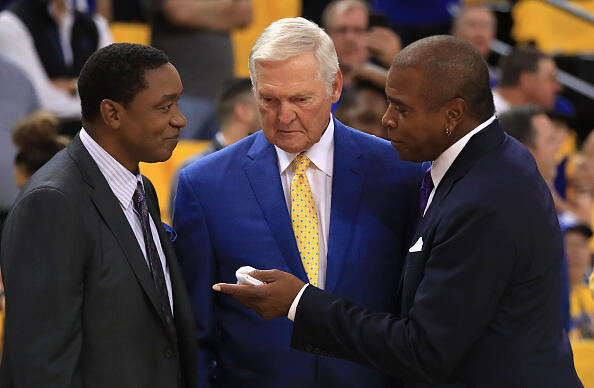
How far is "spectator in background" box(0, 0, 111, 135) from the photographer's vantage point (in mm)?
5461

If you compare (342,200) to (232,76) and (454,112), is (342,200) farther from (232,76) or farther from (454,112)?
(232,76)

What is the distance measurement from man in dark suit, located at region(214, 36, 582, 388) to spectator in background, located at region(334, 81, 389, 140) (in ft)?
8.48

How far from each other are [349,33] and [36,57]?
206cm

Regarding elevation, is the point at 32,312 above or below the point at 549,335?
above

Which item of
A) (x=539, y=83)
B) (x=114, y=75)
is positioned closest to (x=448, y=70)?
(x=114, y=75)

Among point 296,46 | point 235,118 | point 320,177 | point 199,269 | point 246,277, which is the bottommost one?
point 235,118

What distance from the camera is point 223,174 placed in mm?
2652

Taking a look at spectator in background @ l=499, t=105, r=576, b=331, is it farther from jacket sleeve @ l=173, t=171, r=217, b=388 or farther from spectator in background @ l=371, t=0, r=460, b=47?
jacket sleeve @ l=173, t=171, r=217, b=388

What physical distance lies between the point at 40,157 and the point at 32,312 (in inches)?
73.2

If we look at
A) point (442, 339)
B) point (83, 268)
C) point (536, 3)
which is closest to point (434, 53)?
point (442, 339)

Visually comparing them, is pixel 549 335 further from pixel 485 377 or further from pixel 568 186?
pixel 568 186

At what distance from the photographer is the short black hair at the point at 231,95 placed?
17.0ft

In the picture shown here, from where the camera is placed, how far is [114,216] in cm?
224

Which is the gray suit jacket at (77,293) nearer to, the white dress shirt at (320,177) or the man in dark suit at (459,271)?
the man in dark suit at (459,271)
